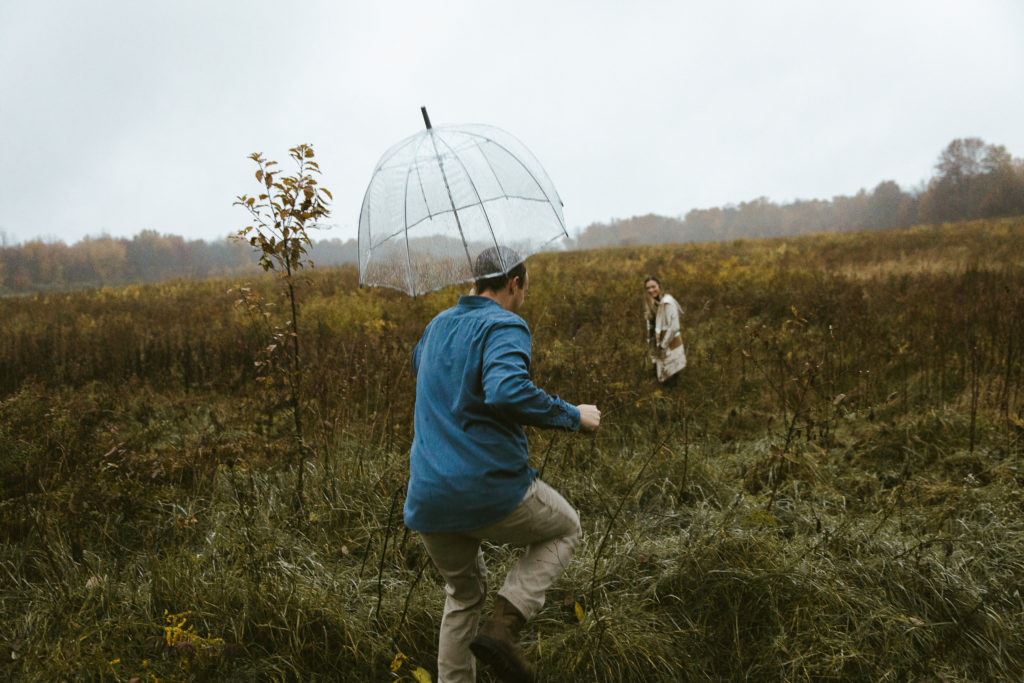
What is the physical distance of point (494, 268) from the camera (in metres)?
1.76

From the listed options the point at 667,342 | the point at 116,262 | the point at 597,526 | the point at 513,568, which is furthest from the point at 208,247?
the point at 513,568

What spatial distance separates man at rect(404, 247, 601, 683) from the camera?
1.54m

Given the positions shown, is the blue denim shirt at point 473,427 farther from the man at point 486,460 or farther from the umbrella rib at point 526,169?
the umbrella rib at point 526,169

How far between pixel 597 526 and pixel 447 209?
223 cm

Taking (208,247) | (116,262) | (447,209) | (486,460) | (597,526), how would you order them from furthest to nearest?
(208,247) → (116,262) → (597,526) → (447,209) → (486,460)

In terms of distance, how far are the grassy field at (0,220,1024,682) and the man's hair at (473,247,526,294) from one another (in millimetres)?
1216

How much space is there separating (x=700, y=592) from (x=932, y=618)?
39.8 inches

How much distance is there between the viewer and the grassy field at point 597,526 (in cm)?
224

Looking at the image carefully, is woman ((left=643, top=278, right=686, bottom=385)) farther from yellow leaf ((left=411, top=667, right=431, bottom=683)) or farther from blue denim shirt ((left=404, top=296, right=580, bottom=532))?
blue denim shirt ((left=404, top=296, right=580, bottom=532))

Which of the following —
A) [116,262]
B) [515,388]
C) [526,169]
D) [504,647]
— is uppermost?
[116,262]

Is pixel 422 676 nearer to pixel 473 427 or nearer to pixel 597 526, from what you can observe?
pixel 473 427

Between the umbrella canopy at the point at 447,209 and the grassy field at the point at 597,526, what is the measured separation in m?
1.21

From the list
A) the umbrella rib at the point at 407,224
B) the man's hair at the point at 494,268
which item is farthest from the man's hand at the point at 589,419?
the umbrella rib at the point at 407,224

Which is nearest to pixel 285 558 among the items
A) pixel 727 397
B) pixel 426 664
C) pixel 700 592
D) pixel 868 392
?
pixel 426 664
